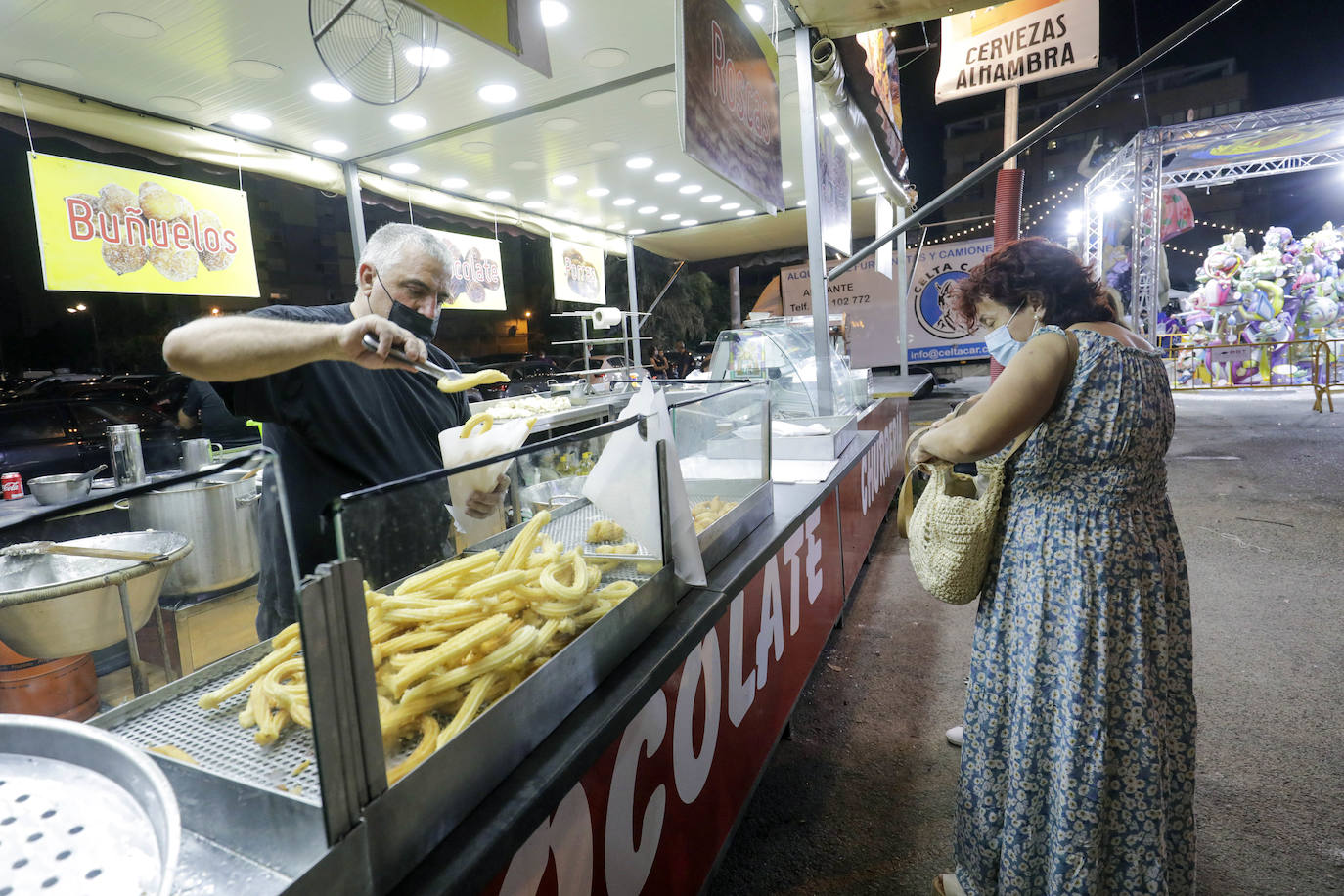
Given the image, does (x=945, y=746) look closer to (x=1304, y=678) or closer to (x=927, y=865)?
(x=927, y=865)

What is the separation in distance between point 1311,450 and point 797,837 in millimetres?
8680

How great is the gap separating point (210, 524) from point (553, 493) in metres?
0.68

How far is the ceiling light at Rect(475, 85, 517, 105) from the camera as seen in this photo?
4.93m

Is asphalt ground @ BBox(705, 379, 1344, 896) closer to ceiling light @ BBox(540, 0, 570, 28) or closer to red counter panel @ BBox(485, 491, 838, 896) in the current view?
red counter panel @ BBox(485, 491, 838, 896)

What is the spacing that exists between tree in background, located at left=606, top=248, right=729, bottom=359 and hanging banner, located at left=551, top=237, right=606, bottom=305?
4.20 metres

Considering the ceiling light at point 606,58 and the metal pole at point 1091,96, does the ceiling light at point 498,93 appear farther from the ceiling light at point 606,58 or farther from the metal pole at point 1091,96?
the metal pole at point 1091,96

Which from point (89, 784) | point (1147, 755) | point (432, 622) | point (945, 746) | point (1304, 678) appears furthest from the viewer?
point (1304, 678)

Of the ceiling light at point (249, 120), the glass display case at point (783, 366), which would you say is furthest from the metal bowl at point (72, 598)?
the ceiling light at point (249, 120)

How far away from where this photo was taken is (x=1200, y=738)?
2.59m

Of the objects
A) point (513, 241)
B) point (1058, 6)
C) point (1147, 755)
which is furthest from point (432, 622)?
point (513, 241)

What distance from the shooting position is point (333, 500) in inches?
30.0

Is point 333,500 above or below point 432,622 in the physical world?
above

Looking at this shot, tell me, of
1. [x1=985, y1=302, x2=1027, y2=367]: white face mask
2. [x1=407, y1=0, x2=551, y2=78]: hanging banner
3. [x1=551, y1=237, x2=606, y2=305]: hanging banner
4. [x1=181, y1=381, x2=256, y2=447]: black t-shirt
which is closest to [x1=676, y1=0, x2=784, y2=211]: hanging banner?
[x1=407, y1=0, x2=551, y2=78]: hanging banner

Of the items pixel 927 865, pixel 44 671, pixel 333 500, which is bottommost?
pixel 927 865
